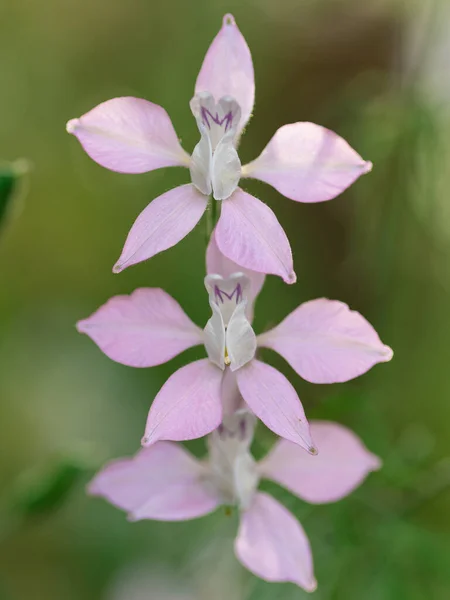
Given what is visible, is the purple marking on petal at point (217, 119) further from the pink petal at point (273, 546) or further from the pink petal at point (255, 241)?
the pink petal at point (273, 546)

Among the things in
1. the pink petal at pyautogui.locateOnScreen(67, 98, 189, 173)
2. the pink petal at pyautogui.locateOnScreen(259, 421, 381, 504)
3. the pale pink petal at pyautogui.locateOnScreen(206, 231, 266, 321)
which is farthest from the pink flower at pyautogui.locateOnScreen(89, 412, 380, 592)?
the pink petal at pyautogui.locateOnScreen(67, 98, 189, 173)

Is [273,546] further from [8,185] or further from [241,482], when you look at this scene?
[8,185]

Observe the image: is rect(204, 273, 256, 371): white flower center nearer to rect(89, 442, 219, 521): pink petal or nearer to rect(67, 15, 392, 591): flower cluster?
rect(67, 15, 392, 591): flower cluster

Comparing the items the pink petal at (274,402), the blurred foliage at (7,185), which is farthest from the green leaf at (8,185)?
the pink petal at (274,402)

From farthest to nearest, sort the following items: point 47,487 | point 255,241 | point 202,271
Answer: point 202,271
point 47,487
point 255,241

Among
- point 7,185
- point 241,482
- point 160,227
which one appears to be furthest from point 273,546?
point 7,185
